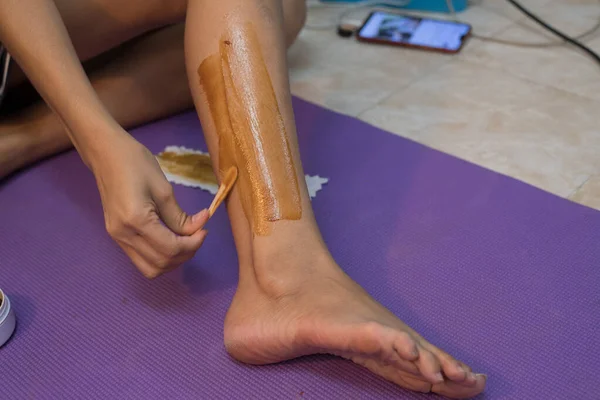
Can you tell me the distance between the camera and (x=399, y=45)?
1660mm

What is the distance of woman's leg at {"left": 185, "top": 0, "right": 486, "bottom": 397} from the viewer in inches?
29.2

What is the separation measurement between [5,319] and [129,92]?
554 mm

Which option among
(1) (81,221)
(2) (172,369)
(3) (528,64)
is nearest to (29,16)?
(1) (81,221)

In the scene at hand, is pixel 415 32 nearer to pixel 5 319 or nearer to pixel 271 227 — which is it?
pixel 271 227

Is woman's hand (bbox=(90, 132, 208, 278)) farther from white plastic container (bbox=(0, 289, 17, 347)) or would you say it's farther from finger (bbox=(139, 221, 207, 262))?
white plastic container (bbox=(0, 289, 17, 347))

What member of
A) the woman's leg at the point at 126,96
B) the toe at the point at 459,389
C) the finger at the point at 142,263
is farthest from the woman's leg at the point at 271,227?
the woman's leg at the point at 126,96

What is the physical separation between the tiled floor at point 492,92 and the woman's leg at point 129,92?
0.25m

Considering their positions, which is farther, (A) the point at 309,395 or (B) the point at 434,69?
(B) the point at 434,69

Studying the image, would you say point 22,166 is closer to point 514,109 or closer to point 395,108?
point 395,108

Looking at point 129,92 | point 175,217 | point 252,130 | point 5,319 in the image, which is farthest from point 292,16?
point 5,319

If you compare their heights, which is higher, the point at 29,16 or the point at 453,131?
the point at 29,16

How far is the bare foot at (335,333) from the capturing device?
705 mm

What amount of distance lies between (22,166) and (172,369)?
61cm

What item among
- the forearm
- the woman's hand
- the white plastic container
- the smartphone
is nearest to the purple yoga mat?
the white plastic container
